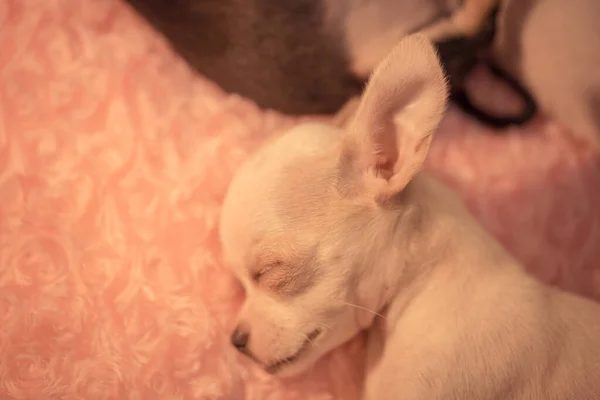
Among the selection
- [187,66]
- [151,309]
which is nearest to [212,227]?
[151,309]

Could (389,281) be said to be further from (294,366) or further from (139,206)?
(139,206)

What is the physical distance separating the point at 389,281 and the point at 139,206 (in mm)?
618

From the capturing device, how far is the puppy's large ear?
1.00 meters

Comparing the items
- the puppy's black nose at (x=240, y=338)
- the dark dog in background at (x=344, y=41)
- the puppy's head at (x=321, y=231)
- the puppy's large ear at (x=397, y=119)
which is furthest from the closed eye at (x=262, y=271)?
the dark dog in background at (x=344, y=41)

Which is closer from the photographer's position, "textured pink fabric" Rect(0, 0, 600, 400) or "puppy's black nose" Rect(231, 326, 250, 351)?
"puppy's black nose" Rect(231, 326, 250, 351)

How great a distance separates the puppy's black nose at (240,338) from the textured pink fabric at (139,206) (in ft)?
0.41

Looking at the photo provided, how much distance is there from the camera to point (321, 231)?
3.65 ft

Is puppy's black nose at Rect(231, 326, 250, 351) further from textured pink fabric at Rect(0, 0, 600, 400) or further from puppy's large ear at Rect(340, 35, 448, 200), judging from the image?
puppy's large ear at Rect(340, 35, 448, 200)

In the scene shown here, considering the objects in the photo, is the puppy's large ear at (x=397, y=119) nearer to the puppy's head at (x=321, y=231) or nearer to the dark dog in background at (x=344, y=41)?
the puppy's head at (x=321, y=231)

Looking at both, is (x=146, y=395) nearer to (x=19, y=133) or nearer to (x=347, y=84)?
(x=19, y=133)

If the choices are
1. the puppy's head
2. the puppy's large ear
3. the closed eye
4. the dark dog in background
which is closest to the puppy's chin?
the puppy's head

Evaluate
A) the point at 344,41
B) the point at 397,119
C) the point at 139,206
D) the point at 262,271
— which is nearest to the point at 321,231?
the point at 262,271

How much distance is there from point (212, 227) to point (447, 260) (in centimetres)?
53

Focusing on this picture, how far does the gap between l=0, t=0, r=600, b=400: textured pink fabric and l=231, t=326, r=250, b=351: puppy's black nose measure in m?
0.12
